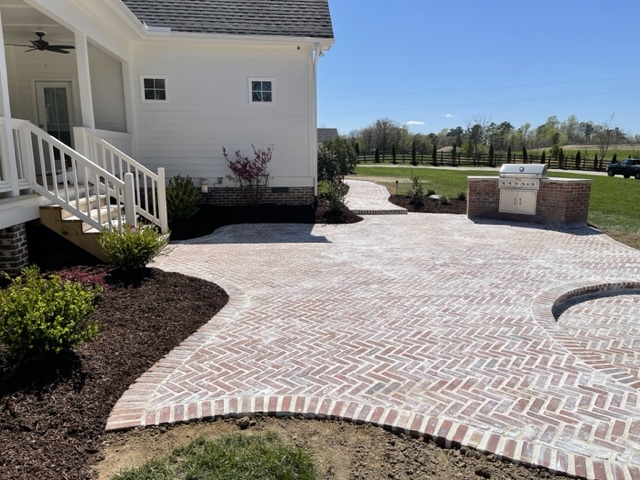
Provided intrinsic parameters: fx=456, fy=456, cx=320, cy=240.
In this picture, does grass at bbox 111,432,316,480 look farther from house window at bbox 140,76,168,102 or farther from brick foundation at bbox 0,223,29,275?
house window at bbox 140,76,168,102

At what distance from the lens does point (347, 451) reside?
2938mm

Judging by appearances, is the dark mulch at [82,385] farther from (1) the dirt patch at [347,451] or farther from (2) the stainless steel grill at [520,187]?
(2) the stainless steel grill at [520,187]

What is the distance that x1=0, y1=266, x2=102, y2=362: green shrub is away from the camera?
342 cm

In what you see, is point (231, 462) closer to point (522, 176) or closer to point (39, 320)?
point (39, 320)

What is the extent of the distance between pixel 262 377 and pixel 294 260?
4.37m

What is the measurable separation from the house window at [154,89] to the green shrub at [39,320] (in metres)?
9.80

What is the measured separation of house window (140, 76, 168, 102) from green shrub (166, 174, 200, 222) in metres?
2.88

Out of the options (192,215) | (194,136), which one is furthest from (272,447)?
(194,136)

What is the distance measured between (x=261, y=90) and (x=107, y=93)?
411 centimetres

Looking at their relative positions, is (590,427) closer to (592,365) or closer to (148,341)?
(592,365)

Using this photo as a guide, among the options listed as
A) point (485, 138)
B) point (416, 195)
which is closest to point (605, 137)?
point (485, 138)

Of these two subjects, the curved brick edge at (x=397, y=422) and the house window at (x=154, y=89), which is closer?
the curved brick edge at (x=397, y=422)

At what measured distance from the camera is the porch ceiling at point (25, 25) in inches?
332

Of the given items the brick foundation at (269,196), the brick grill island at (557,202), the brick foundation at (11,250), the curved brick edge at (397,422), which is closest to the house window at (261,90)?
the brick foundation at (269,196)
